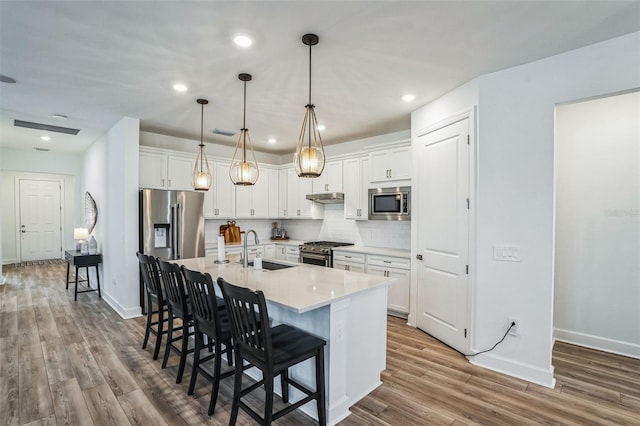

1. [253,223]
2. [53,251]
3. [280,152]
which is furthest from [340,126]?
[53,251]

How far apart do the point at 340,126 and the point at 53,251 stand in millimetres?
8534

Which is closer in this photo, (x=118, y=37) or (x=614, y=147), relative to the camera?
(x=118, y=37)

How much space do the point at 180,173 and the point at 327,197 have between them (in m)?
2.42

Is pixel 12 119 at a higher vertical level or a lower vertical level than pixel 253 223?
higher

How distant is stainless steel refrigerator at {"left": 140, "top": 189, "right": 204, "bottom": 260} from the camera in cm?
441

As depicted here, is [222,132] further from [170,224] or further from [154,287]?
[154,287]

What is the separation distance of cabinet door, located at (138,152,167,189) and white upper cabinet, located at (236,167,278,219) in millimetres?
1309

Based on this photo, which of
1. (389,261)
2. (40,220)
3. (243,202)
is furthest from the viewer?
(40,220)

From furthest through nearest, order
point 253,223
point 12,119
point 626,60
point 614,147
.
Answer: point 253,223 < point 12,119 < point 614,147 < point 626,60

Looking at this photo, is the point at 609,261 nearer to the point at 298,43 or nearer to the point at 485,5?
the point at 485,5

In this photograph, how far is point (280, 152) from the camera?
6.78 m

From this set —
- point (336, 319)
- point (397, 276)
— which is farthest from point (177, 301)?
point (397, 276)

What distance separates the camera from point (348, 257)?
480cm

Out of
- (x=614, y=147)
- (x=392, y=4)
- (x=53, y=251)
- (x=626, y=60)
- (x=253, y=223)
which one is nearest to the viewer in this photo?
(x=392, y=4)
